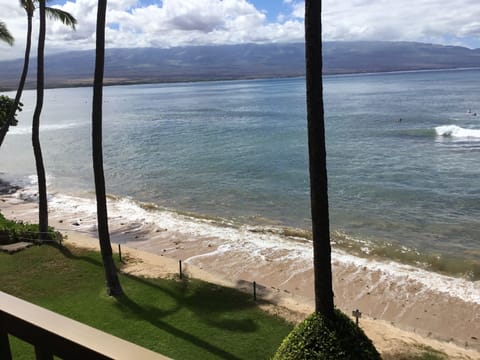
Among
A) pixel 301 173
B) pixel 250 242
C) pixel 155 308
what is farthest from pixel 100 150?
pixel 301 173

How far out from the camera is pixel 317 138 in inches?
249

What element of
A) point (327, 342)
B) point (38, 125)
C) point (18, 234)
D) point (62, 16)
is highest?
point (62, 16)

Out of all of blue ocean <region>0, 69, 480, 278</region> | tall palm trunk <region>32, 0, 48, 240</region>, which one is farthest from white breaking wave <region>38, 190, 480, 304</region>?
tall palm trunk <region>32, 0, 48, 240</region>

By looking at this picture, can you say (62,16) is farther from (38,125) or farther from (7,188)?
(7,188)

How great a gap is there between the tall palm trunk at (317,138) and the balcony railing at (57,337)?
4603 millimetres

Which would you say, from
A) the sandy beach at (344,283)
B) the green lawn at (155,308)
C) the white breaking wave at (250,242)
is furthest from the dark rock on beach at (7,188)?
the green lawn at (155,308)

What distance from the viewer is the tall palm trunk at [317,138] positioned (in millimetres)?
6180

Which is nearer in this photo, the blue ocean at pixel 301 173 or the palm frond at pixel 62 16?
the palm frond at pixel 62 16

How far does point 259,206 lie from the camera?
27672mm

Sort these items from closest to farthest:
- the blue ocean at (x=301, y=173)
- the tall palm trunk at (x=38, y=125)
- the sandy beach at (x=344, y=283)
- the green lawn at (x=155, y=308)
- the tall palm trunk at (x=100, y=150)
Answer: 1. the green lawn at (x=155, y=308)
2. the tall palm trunk at (x=100, y=150)
3. the sandy beach at (x=344, y=283)
4. the tall palm trunk at (x=38, y=125)
5. the blue ocean at (x=301, y=173)

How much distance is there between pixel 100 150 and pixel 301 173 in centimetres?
2414

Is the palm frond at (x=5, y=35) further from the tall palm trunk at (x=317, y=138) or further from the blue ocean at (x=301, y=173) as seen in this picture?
the tall palm trunk at (x=317, y=138)

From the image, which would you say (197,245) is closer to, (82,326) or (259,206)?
(259,206)

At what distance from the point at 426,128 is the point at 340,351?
53378mm
